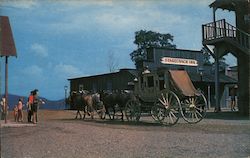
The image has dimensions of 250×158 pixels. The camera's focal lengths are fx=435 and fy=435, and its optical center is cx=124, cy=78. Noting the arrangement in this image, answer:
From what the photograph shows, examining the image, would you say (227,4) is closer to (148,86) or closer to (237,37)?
(237,37)

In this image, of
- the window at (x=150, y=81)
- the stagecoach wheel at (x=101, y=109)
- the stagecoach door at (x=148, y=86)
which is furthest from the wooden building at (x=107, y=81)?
the window at (x=150, y=81)

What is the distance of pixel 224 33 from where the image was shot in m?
24.3

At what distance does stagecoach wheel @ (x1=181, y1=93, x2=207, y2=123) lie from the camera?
18.1m

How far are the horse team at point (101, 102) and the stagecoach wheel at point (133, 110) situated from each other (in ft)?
3.51

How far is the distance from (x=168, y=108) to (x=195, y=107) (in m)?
1.38

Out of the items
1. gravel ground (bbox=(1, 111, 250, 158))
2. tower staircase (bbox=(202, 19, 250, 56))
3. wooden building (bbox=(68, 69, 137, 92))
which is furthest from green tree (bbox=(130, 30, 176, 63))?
gravel ground (bbox=(1, 111, 250, 158))

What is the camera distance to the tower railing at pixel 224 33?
23.1 meters

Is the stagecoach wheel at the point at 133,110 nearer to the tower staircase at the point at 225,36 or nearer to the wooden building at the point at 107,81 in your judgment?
the tower staircase at the point at 225,36

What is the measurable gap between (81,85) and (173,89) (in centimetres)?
2947

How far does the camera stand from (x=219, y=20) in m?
24.7

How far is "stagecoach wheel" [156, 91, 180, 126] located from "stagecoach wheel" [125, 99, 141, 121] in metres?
1.66

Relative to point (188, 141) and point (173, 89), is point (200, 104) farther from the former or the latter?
point (188, 141)

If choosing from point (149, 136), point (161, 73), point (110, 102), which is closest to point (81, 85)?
point (110, 102)

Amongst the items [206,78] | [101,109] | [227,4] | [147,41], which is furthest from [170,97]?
[147,41]
